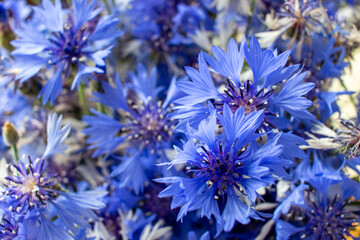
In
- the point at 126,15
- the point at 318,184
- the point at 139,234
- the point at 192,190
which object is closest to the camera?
the point at 192,190

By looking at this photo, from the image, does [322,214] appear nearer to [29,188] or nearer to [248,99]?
[248,99]

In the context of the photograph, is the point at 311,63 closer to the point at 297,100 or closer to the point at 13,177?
the point at 297,100

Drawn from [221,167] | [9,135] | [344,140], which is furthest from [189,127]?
[9,135]

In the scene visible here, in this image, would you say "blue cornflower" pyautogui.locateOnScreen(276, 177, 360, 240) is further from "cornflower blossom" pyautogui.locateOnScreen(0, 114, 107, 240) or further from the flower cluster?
"cornflower blossom" pyautogui.locateOnScreen(0, 114, 107, 240)

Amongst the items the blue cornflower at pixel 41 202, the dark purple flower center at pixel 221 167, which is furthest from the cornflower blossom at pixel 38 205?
the dark purple flower center at pixel 221 167

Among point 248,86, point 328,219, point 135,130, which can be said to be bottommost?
point 328,219

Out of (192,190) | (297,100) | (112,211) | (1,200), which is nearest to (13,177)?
(1,200)
